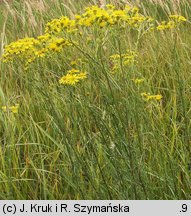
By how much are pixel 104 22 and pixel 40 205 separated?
89 cm

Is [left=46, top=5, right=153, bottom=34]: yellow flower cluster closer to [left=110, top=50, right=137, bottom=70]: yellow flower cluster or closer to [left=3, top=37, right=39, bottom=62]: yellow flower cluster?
[left=3, top=37, right=39, bottom=62]: yellow flower cluster

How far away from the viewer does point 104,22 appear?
5.64 feet

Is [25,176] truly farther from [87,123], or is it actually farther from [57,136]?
[87,123]

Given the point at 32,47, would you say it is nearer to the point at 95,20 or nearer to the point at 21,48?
the point at 21,48

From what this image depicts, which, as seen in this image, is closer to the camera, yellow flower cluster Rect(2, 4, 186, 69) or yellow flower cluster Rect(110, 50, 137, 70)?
yellow flower cluster Rect(2, 4, 186, 69)

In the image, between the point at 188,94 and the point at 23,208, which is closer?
the point at 23,208

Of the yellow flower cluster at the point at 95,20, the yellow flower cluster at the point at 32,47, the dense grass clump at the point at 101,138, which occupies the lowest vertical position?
the dense grass clump at the point at 101,138

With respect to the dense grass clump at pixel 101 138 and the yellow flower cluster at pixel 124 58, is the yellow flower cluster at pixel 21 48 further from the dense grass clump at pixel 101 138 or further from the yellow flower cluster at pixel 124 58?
the yellow flower cluster at pixel 124 58

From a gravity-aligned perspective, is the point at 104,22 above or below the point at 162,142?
above

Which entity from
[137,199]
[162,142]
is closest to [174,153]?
[162,142]

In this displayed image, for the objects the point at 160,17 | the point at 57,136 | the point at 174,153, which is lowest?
the point at 174,153

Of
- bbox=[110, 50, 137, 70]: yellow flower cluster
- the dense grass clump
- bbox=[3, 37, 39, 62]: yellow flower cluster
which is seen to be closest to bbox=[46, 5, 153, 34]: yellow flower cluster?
the dense grass clump

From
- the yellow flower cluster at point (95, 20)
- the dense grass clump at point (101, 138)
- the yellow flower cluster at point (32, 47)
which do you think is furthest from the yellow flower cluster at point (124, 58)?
the yellow flower cluster at point (32, 47)

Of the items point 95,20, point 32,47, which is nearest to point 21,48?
point 32,47
